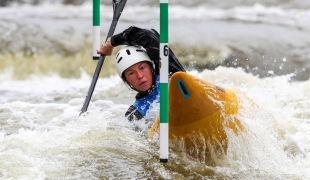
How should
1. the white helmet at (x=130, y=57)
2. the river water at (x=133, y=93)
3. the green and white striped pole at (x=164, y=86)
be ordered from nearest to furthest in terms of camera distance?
the green and white striped pole at (x=164, y=86)
the river water at (x=133, y=93)
the white helmet at (x=130, y=57)

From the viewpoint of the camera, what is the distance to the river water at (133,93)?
4316 mm

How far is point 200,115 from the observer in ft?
13.7

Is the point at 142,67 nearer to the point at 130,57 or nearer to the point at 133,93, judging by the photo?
the point at 130,57

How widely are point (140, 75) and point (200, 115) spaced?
869mm

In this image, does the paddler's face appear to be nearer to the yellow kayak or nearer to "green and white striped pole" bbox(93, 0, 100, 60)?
the yellow kayak

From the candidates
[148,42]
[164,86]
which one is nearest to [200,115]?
[164,86]

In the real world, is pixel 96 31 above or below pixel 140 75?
above

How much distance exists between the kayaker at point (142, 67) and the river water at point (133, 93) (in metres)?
0.21

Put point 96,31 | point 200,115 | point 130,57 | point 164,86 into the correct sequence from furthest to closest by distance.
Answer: point 96,31 < point 130,57 < point 200,115 < point 164,86

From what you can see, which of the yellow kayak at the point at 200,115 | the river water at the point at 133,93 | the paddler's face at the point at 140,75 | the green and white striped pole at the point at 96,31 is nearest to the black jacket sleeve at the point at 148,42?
the paddler's face at the point at 140,75

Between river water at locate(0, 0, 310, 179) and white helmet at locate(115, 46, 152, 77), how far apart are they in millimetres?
496

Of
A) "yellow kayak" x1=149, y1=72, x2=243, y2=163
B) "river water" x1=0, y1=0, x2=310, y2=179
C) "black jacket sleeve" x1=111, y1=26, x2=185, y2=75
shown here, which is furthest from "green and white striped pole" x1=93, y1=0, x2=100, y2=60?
"yellow kayak" x1=149, y1=72, x2=243, y2=163

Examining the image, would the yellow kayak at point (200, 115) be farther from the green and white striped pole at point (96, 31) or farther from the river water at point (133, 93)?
the green and white striped pole at point (96, 31)

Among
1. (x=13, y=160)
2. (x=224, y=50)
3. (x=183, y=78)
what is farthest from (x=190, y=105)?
(x=224, y=50)
